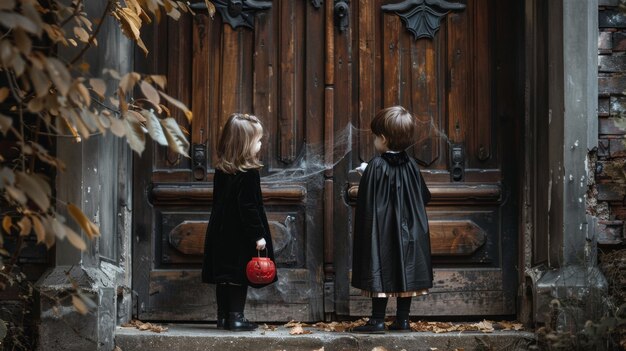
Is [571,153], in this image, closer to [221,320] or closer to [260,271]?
[260,271]

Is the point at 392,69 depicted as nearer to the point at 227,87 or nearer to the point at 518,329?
the point at 227,87

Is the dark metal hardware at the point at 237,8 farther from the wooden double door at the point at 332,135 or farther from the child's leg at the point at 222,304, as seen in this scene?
the child's leg at the point at 222,304

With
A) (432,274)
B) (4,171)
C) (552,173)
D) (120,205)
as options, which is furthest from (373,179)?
(4,171)

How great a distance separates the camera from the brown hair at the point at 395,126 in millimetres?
6340

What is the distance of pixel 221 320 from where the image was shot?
6.49m

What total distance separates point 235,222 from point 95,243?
88 centimetres

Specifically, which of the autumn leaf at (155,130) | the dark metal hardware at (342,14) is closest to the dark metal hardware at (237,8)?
the dark metal hardware at (342,14)

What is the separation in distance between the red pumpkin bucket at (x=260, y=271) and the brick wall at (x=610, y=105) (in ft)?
6.73

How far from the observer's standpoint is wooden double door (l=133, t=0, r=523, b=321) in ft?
22.5

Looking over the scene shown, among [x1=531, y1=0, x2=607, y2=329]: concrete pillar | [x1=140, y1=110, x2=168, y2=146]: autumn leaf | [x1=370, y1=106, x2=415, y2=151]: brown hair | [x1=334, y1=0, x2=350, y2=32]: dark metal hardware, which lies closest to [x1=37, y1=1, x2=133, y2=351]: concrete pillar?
[x1=334, y1=0, x2=350, y2=32]: dark metal hardware

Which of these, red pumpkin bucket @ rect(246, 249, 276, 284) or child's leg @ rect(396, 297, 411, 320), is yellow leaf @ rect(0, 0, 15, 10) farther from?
child's leg @ rect(396, 297, 411, 320)

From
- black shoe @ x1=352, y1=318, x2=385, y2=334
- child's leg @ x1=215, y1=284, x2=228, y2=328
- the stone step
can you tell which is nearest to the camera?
the stone step

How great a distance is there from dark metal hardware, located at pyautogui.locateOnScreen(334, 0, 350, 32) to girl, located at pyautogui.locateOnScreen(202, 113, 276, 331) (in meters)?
0.96

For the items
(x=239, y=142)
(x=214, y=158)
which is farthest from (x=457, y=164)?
(x=214, y=158)
